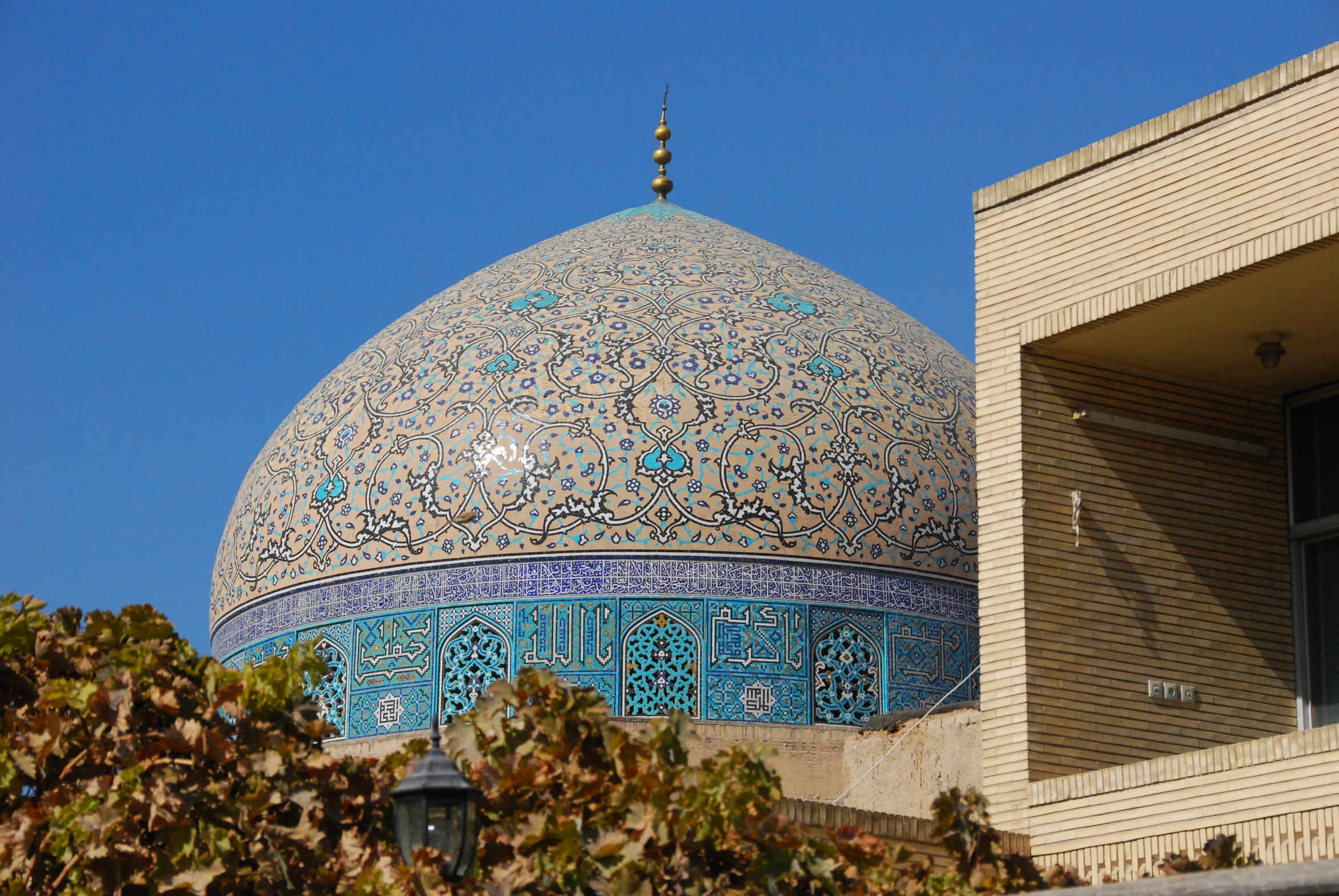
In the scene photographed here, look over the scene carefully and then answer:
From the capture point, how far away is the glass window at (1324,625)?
27.9ft

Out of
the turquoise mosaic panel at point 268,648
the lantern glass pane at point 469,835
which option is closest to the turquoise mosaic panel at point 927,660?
the turquoise mosaic panel at point 268,648

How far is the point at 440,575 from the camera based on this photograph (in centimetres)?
1111

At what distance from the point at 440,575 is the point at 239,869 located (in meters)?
5.39

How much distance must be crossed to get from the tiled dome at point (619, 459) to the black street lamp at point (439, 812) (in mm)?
5634

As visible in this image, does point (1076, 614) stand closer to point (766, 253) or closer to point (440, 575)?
point (440, 575)

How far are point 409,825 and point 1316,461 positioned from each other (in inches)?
192

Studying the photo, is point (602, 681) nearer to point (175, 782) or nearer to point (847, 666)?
point (847, 666)

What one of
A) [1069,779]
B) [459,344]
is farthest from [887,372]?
[1069,779]

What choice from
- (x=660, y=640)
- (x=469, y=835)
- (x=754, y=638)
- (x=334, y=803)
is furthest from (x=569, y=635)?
(x=469, y=835)

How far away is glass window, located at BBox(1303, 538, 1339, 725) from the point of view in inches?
335

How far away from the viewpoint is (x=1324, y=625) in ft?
28.1

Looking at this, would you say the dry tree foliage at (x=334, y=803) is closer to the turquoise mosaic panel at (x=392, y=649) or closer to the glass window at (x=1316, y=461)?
the glass window at (x=1316, y=461)

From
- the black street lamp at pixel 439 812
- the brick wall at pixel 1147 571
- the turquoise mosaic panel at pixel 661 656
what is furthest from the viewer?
the turquoise mosaic panel at pixel 661 656

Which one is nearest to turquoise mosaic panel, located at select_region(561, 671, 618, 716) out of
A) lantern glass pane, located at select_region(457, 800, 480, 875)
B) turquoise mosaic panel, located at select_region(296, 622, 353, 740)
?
turquoise mosaic panel, located at select_region(296, 622, 353, 740)
